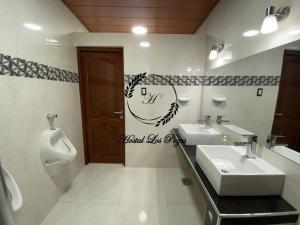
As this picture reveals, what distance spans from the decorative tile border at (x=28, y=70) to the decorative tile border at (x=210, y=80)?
1020 millimetres

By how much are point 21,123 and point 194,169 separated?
5.37ft

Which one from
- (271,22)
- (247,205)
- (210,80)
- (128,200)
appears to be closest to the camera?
(247,205)

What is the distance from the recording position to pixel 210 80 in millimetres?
2326

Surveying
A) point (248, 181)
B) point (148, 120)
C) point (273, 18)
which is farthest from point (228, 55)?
point (148, 120)

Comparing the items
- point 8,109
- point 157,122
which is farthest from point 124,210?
point 8,109

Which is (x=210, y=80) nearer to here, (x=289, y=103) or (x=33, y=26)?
(x=289, y=103)

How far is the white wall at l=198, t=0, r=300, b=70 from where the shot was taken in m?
1.02

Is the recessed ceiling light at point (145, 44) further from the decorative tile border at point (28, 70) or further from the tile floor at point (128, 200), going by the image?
the tile floor at point (128, 200)

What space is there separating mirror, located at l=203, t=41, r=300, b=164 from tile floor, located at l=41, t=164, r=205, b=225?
1171 mm

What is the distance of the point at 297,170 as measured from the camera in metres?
0.94

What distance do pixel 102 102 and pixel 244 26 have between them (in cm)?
231

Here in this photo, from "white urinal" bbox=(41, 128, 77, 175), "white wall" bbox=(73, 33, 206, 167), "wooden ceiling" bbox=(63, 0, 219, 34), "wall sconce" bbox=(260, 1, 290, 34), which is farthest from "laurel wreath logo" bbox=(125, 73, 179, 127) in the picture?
"wall sconce" bbox=(260, 1, 290, 34)

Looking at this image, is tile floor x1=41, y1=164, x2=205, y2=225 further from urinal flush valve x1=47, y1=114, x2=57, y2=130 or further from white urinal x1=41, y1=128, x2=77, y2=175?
urinal flush valve x1=47, y1=114, x2=57, y2=130

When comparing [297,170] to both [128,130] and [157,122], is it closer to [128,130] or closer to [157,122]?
[157,122]
